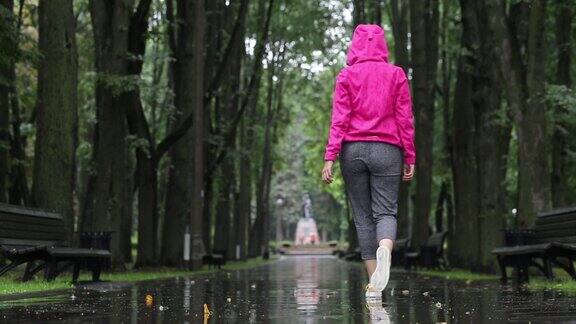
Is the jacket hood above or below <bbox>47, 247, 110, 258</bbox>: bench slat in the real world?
above

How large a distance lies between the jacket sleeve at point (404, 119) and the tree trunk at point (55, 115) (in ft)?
23.9

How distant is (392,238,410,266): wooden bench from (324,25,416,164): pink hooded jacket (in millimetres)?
17996

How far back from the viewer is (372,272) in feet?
27.6

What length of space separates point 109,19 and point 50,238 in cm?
749

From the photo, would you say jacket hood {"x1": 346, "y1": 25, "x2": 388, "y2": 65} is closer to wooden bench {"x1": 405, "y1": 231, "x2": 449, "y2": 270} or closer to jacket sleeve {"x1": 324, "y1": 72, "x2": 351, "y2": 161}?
jacket sleeve {"x1": 324, "y1": 72, "x2": 351, "y2": 161}

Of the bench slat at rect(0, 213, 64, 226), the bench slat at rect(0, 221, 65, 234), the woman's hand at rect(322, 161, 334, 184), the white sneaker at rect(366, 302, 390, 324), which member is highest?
the woman's hand at rect(322, 161, 334, 184)

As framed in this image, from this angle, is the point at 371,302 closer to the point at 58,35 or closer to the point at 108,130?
the point at 58,35

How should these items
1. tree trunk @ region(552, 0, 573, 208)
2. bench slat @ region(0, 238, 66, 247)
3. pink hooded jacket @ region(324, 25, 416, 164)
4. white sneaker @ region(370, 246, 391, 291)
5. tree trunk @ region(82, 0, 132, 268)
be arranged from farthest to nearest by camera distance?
1. tree trunk @ region(552, 0, 573, 208)
2. tree trunk @ region(82, 0, 132, 268)
3. bench slat @ region(0, 238, 66, 247)
4. pink hooded jacket @ region(324, 25, 416, 164)
5. white sneaker @ region(370, 246, 391, 291)

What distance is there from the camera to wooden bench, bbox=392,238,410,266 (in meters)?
26.7

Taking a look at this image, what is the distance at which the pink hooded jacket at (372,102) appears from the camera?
842 cm

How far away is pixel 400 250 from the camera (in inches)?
1090

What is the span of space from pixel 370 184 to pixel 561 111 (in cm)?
1757

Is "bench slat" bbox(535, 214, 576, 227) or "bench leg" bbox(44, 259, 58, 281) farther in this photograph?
A: "bench slat" bbox(535, 214, 576, 227)

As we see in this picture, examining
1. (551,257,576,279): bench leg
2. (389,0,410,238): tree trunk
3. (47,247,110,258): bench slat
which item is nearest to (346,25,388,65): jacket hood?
(47,247,110,258): bench slat
